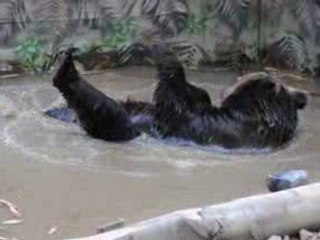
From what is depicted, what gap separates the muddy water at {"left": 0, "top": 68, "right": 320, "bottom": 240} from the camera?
4918 mm

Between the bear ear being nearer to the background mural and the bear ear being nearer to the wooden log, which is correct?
the background mural

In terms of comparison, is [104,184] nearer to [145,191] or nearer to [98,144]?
[145,191]

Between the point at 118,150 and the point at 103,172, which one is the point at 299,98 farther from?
the point at 103,172

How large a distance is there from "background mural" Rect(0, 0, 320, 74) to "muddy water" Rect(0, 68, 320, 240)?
1175mm

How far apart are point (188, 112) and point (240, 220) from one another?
87.9 inches

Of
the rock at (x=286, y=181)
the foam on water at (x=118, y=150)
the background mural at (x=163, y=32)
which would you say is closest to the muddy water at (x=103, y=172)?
the foam on water at (x=118, y=150)

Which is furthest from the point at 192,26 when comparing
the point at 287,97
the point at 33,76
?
the point at 287,97

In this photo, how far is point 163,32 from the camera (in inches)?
324

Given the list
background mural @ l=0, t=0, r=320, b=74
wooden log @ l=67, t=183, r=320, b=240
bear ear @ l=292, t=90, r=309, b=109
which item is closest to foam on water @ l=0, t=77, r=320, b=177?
bear ear @ l=292, t=90, r=309, b=109

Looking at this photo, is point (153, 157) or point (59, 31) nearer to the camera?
point (153, 157)

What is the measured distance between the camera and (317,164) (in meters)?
5.87

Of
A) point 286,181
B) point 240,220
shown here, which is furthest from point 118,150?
point 240,220

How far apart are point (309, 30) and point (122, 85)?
1670mm

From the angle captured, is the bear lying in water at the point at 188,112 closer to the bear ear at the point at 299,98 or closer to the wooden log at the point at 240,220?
the bear ear at the point at 299,98
